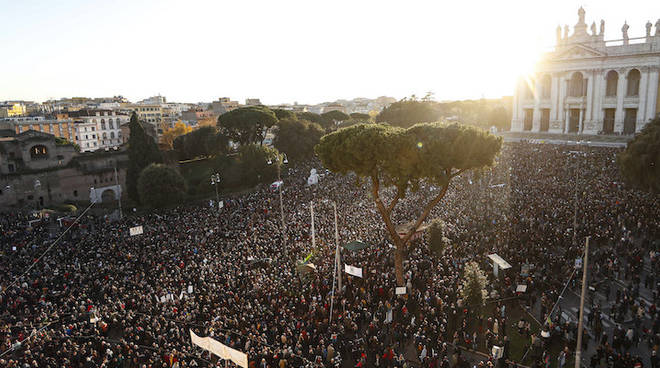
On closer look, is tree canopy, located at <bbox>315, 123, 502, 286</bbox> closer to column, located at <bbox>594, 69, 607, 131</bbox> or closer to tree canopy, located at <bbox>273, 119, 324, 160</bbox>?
tree canopy, located at <bbox>273, 119, 324, 160</bbox>

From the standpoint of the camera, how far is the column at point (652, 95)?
42500mm

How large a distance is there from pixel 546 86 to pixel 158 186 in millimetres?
44342

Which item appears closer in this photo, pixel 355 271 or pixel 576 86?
pixel 355 271

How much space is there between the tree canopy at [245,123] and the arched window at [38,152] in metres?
17.1

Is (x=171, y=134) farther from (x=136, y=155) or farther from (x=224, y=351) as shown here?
(x=224, y=351)

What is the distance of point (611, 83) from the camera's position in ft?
153

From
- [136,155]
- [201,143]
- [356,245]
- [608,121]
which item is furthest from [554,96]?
[136,155]

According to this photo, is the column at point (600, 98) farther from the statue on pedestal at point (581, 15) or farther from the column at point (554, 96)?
the statue on pedestal at point (581, 15)

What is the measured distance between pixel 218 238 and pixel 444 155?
13.6 m

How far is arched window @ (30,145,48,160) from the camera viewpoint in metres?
41.5

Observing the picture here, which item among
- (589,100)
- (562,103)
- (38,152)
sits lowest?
(38,152)

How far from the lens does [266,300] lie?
16.7 metres

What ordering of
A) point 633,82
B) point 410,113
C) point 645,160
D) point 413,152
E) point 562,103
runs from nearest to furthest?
point 413,152, point 645,160, point 633,82, point 562,103, point 410,113

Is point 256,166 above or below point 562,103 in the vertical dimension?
below
